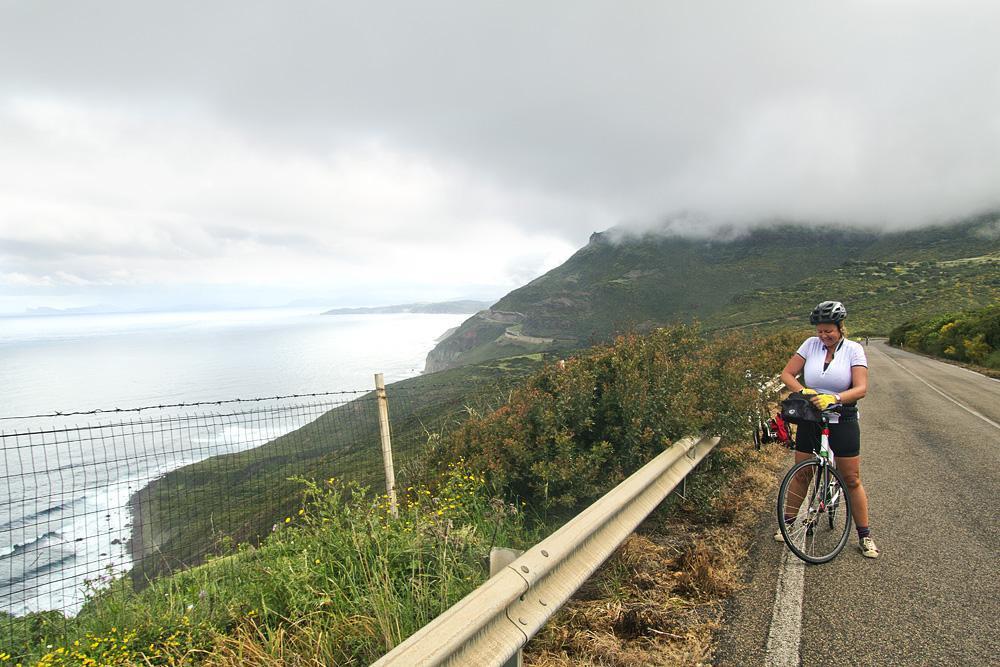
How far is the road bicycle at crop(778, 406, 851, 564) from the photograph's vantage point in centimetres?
391

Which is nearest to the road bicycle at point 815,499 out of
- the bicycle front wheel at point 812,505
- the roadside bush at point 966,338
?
the bicycle front wheel at point 812,505

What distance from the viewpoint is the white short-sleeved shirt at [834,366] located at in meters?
4.03

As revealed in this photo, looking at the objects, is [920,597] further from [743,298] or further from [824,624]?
[743,298]

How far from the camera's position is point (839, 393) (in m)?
3.98

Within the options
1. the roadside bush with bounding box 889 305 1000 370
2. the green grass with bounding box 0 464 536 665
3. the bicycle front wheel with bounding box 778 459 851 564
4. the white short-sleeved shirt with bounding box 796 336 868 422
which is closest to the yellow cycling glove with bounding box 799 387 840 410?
the white short-sleeved shirt with bounding box 796 336 868 422

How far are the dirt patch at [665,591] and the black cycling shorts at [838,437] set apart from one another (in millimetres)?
951

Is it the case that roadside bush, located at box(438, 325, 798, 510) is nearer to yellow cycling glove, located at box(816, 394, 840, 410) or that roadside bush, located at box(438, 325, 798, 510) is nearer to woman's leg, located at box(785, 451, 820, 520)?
woman's leg, located at box(785, 451, 820, 520)

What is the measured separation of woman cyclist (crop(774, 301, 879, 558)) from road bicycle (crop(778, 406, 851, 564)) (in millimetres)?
37

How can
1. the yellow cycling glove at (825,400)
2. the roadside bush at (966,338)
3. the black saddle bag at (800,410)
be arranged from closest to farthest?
the yellow cycling glove at (825,400) < the black saddle bag at (800,410) < the roadside bush at (966,338)

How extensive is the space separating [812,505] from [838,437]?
607 mm

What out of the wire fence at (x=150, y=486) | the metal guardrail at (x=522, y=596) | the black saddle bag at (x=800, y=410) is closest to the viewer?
the metal guardrail at (x=522, y=596)

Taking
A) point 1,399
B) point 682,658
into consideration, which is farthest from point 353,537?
point 1,399

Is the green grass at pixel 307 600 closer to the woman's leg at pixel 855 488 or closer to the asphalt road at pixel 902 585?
the asphalt road at pixel 902 585

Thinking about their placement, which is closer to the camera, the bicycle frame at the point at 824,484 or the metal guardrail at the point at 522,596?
the metal guardrail at the point at 522,596
